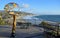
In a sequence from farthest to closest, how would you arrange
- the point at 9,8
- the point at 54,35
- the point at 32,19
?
1. the point at 32,19
2. the point at 9,8
3. the point at 54,35

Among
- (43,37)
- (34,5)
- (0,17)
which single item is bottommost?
(43,37)

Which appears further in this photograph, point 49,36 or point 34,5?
point 34,5

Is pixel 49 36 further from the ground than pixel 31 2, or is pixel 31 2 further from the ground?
pixel 31 2

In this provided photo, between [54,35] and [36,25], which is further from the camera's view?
[36,25]

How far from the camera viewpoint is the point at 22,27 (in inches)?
341

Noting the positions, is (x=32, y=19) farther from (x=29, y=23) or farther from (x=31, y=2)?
(x=31, y=2)

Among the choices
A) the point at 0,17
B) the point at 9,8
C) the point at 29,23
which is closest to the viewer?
the point at 9,8

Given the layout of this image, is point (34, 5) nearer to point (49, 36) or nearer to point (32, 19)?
point (32, 19)

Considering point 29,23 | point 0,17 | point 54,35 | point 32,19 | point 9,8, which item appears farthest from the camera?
point 32,19

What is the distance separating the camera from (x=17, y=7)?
641 cm

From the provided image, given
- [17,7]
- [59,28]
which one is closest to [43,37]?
[59,28]

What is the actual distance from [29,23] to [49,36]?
122 inches

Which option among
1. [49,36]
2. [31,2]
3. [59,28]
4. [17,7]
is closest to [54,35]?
[49,36]

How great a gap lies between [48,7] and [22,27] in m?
1.96
